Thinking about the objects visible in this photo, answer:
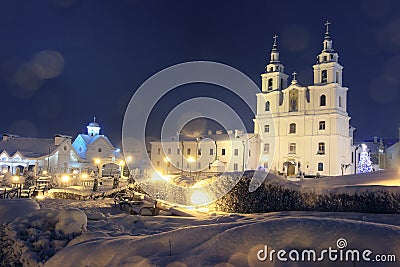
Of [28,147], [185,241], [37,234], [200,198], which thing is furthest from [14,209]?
[28,147]

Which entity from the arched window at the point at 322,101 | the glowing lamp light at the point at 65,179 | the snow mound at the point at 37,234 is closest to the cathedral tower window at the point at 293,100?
the arched window at the point at 322,101

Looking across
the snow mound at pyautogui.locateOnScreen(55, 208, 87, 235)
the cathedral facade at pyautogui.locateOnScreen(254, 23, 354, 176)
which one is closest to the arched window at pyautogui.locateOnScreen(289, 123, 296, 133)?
the cathedral facade at pyautogui.locateOnScreen(254, 23, 354, 176)

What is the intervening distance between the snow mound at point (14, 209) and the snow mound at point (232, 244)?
2241 millimetres

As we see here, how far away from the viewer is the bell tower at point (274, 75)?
60.5 meters

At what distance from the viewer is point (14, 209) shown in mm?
9797

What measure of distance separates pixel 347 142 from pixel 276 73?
14231mm

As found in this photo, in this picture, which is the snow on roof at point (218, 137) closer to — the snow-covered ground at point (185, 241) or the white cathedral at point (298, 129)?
the white cathedral at point (298, 129)

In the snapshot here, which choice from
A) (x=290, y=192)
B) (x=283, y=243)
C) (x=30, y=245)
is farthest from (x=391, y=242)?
(x=290, y=192)

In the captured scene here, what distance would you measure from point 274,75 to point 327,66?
8.22m

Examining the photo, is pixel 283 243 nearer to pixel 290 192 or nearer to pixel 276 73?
pixel 290 192

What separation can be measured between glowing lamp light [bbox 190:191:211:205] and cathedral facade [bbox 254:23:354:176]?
35805mm

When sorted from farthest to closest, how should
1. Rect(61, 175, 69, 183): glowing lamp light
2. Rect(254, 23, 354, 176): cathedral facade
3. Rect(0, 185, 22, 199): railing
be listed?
Rect(254, 23, 354, 176): cathedral facade
Rect(61, 175, 69, 183): glowing lamp light
Rect(0, 185, 22, 199): railing

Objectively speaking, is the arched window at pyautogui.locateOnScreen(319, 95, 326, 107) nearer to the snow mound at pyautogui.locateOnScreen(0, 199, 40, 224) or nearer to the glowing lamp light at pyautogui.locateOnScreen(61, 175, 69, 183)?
the glowing lamp light at pyautogui.locateOnScreen(61, 175, 69, 183)

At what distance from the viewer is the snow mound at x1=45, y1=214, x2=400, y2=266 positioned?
246 inches
